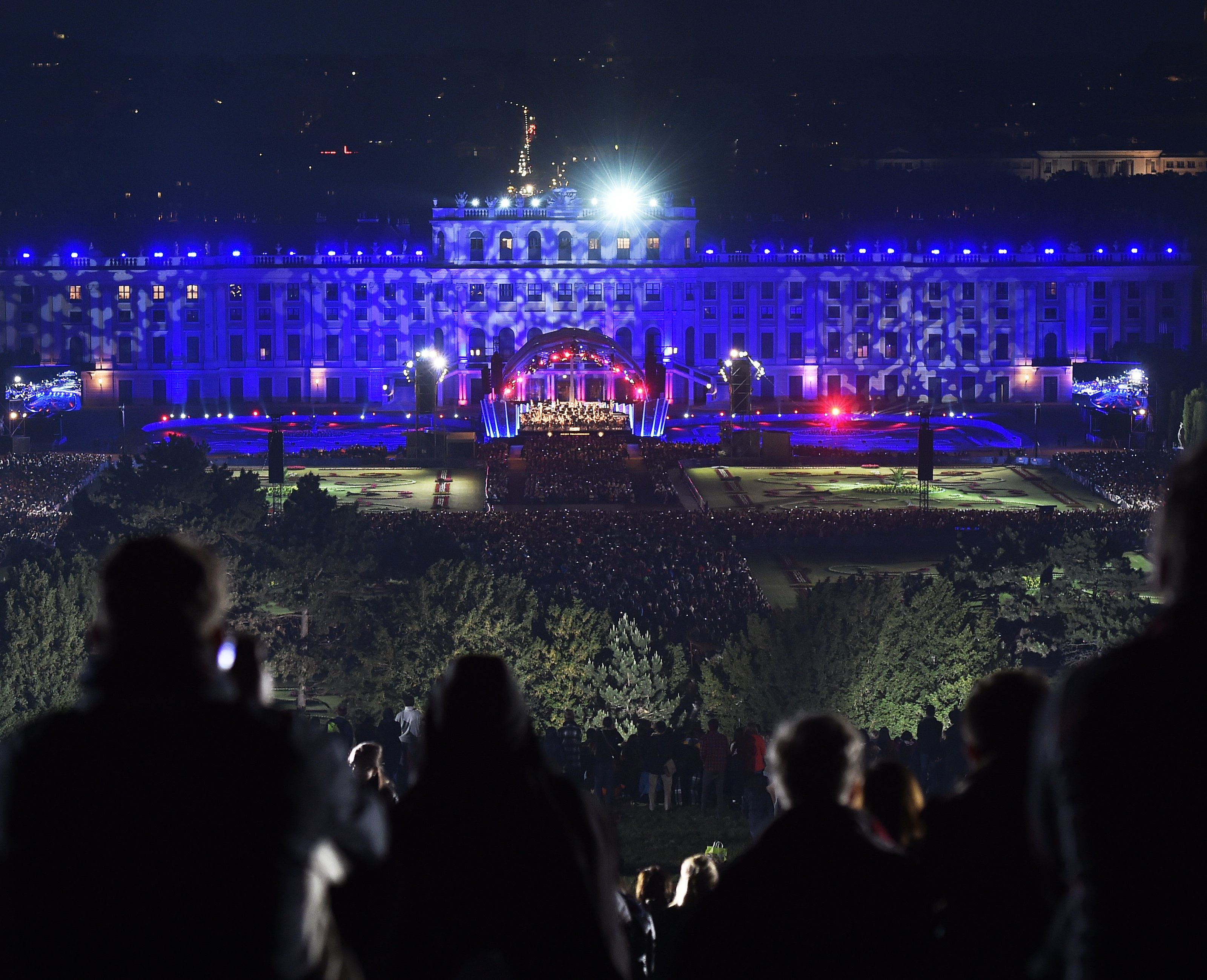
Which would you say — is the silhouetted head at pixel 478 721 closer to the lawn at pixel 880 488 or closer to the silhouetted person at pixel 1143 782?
the silhouetted person at pixel 1143 782

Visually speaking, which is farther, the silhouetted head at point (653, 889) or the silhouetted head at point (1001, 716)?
the silhouetted head at point (653, 889)

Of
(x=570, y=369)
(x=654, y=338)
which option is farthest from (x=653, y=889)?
(x=654, y=338)

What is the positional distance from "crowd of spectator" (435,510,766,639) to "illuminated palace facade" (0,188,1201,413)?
2177 inches

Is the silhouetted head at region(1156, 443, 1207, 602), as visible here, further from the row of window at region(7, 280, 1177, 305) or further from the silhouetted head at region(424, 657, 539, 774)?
the row of window at region(7, 280, 1177, 305)

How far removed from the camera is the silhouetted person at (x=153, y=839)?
434 centimetres

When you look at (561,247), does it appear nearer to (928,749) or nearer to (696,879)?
(928,749)

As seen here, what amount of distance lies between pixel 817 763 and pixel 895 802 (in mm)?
1028

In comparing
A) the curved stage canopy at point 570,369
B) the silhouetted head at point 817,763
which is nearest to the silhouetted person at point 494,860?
the silhouetted head at point 817,763

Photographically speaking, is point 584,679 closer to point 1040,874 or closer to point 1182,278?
point 1040,874

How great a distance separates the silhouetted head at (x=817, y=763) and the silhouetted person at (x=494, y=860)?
65cm

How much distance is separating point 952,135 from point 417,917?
141193mm

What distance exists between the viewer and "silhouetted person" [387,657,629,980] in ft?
17.6

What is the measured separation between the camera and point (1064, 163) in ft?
447

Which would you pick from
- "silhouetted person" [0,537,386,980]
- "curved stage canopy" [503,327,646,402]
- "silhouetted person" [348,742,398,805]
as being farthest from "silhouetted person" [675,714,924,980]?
"curved stage canopy" [503,327,646,402]
